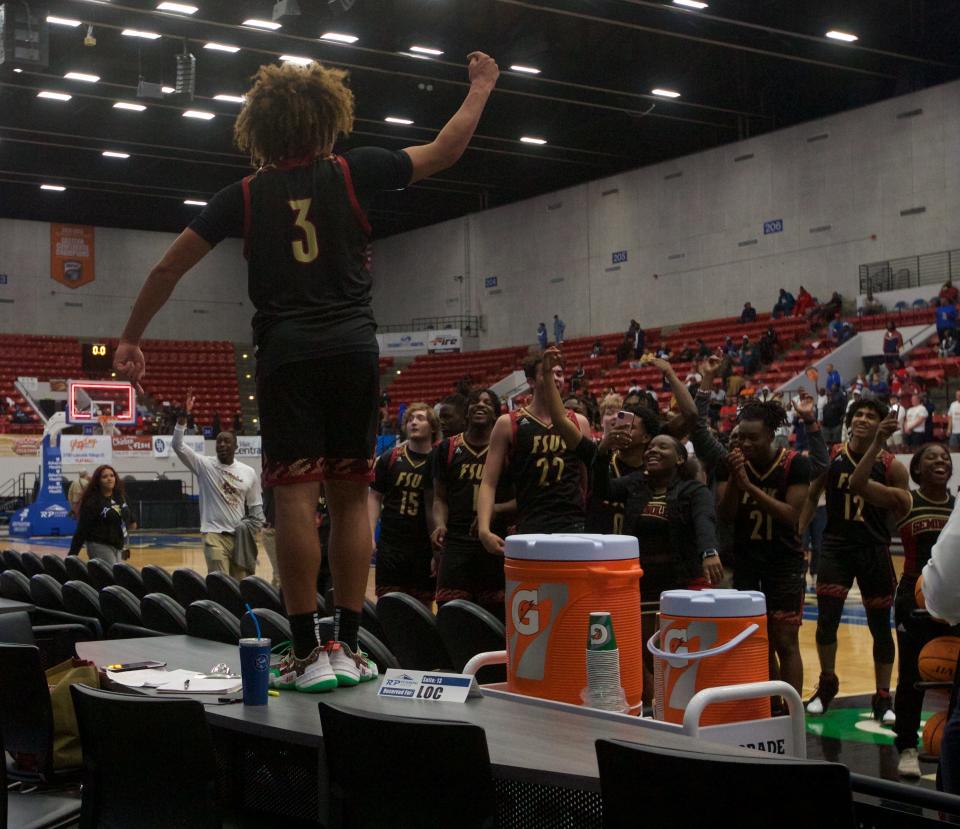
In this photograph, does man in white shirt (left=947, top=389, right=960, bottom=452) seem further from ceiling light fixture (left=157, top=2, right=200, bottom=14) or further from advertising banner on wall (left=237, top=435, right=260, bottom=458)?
ceiling light fixture (left=157, top=2, right=200, bottom=14)

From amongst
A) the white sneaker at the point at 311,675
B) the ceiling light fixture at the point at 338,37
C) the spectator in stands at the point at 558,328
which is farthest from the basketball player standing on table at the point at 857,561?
the spectator in stands at the point at 558,328

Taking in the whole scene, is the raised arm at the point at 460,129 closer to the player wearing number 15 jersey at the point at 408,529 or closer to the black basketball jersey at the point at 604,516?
the black basketball jersey at the point at 604,516

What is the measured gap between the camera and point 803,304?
24141mm

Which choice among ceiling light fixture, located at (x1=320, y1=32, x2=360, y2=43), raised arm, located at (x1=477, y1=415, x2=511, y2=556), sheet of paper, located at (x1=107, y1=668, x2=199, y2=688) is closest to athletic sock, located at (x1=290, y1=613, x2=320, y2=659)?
sheet of paper, located at (x1=107, y1=668, x2=199, y2=688)

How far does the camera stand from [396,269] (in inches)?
1420

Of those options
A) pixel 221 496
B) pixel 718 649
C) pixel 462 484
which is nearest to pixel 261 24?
pixel 221 496

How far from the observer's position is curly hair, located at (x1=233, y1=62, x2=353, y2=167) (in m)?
3.10

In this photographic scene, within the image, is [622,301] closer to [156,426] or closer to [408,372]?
[408,372]

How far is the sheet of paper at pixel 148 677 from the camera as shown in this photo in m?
3.38

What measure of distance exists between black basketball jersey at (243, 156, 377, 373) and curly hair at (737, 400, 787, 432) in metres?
3.11

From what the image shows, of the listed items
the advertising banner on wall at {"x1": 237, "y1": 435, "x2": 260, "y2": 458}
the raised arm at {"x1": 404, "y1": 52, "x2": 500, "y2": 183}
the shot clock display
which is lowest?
the advertising banner on wall at {"x1": 237, "y1": 435, "x2": 260, "y2": 458}

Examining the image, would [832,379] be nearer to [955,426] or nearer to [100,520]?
[955,426]

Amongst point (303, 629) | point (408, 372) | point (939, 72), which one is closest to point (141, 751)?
point (303, 629)

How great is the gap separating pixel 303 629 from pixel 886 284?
2188 cm
